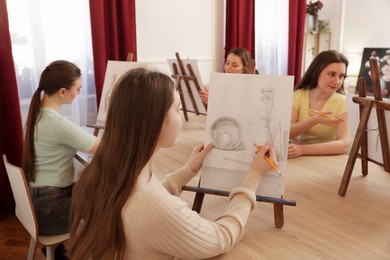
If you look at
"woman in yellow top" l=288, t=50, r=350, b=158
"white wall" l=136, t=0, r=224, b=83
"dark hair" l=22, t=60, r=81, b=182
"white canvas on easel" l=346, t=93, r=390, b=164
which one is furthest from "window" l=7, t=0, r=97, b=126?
"white canvas on easel" l=346, t=93, r=390, b=164

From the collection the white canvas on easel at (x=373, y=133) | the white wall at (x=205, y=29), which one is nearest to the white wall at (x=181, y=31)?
the white wall at (x=205, y=29)

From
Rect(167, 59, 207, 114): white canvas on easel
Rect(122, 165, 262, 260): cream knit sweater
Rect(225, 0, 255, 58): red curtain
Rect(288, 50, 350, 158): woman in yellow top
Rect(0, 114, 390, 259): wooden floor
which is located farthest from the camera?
Rect(225, 0, 255, 58): red curtain

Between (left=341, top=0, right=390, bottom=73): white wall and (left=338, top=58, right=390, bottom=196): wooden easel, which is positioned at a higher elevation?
(left=341, top=0, right=390, bottom=73): white wall

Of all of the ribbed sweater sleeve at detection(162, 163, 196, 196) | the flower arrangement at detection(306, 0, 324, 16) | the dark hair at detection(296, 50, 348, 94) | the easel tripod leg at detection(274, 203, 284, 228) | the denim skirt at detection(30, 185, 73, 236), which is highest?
the flower arrangement at detection(306, 0, 324, 16)

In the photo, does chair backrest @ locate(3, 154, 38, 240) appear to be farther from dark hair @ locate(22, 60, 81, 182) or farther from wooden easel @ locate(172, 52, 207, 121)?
wooden easel @ locate(172, 52, 207, 121)

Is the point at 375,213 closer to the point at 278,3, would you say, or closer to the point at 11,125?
the point at 11,125

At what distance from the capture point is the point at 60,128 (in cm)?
163

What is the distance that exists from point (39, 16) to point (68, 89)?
121cm

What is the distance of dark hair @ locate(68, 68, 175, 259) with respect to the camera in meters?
0.80

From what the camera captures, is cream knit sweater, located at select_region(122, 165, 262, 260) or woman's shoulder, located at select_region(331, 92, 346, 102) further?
woman's shoulder, located at select_region(331, 92, 346, 102)

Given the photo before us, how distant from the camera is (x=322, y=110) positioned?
1986 mm

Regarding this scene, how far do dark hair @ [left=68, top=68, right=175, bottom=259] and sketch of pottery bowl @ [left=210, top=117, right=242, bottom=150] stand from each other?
13.2 inches

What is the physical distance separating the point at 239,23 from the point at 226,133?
291cm

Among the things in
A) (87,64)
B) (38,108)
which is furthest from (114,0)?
(38,108)
